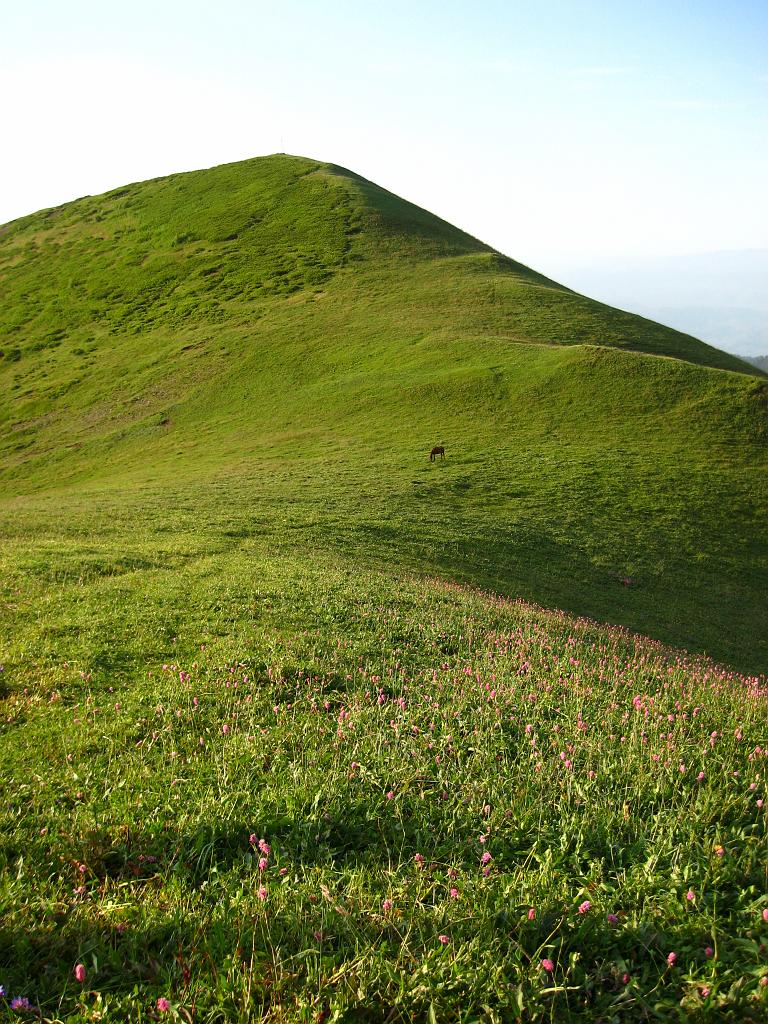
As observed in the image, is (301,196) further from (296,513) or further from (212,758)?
(212,758)

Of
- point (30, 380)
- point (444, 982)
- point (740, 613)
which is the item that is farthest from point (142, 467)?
point (444, 982)

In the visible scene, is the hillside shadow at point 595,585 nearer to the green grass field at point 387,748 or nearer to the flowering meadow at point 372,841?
the green grass field at point 387,748

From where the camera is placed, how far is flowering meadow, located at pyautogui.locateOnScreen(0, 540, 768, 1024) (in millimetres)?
3979

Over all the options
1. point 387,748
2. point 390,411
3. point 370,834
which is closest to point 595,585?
point 387,748

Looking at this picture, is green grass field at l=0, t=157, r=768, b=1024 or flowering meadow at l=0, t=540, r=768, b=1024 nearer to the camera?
flowering meadow at l=0, t=540, r=768, b=1024

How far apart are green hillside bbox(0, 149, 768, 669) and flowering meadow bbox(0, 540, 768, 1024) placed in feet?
44.3

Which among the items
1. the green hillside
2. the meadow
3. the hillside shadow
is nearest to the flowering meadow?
the meadow

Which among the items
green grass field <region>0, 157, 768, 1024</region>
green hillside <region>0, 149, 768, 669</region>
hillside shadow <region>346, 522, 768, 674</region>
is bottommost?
hillside shadow <region>346, 522, 768, 674</region>

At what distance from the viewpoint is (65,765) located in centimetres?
648

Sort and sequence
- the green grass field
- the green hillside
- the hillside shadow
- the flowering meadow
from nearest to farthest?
the flowering meadow → the green grass field → the hillside shadow → the green hillside

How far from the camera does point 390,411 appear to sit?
1704 inches

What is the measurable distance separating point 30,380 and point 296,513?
1596 inches

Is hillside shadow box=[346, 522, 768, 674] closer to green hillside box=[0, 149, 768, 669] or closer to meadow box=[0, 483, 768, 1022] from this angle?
green hillside box=[0, 149, 768, 669]

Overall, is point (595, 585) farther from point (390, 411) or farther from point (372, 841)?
point (390, 411)
